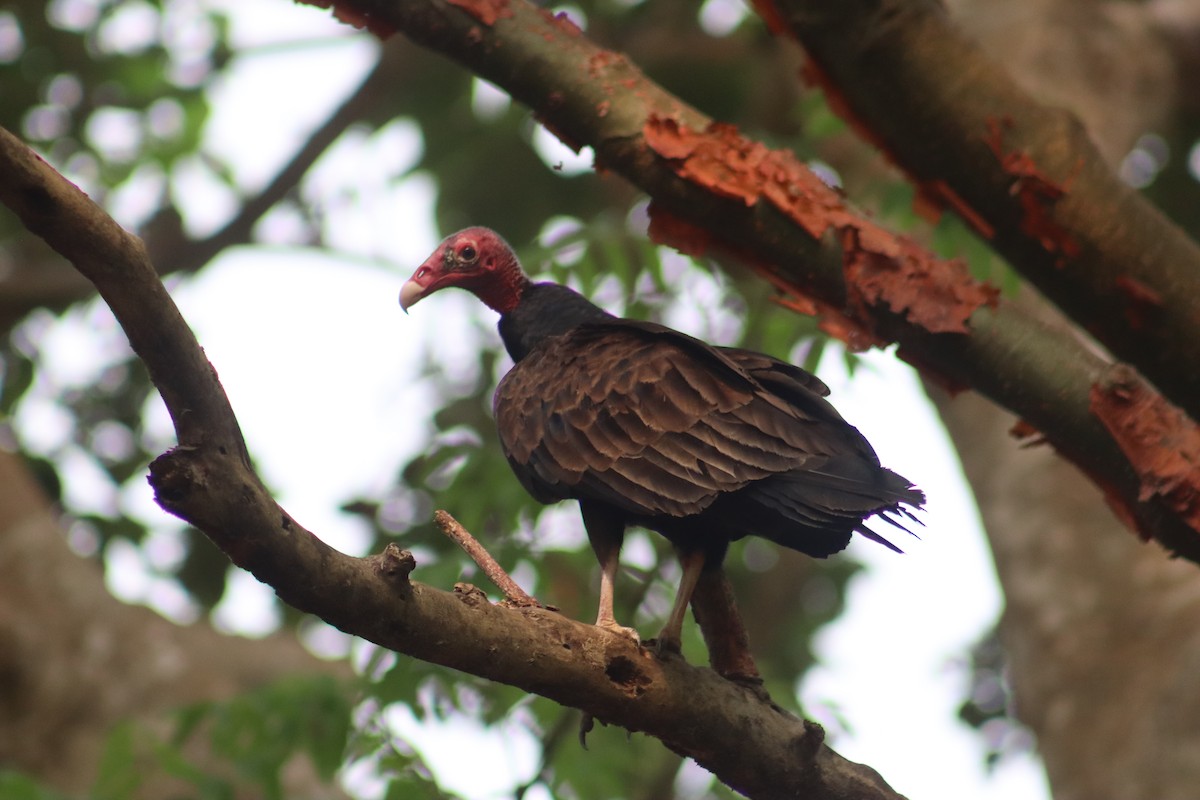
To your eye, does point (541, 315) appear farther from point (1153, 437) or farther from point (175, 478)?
point (175, 478)

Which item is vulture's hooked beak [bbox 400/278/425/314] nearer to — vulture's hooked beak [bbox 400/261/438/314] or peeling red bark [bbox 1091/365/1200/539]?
vulture's hooked beak [bbox 400/261/438/314]

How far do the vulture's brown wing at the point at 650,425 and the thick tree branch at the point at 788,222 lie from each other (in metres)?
0.39

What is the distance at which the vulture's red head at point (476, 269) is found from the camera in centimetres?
424

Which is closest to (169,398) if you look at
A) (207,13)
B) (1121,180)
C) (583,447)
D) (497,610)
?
(497,610)

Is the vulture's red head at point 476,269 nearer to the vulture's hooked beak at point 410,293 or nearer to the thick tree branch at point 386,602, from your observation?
the vulture's hooked beak at point 410,293

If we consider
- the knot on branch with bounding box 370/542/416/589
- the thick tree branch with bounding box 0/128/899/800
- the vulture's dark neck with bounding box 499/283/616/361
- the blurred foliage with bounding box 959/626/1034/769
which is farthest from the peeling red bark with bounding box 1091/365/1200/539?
the blurred foliage with bounding box 959/626/1034/769

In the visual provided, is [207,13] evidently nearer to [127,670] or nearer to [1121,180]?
[127,670]

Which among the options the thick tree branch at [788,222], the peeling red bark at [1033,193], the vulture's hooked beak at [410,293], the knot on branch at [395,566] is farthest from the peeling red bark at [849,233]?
the knot on branch at [395,566]

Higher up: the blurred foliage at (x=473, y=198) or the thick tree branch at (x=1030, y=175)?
the thick tree branch at (x=1030, y=175)

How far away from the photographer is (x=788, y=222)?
3.58 metres

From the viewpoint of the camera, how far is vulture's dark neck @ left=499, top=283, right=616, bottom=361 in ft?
13.2

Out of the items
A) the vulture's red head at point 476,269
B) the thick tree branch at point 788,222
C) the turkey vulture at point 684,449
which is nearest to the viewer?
the turkey vulture at point 684,449

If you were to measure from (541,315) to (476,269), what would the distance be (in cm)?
31

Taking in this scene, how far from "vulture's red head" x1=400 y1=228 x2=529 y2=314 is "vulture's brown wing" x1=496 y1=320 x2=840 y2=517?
30.6 inches
